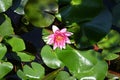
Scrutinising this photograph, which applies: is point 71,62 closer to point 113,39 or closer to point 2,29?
point 113,39

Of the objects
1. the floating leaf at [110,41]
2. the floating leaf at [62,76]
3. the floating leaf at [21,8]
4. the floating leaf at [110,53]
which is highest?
the floating leaf at [21,8]

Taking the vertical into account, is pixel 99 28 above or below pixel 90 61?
above

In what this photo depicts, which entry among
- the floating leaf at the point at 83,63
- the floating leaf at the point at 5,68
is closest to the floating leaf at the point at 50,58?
the floating leaf at the point at 83,63

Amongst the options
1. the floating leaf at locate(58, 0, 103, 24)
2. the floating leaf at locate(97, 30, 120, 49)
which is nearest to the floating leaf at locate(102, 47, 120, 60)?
the floating leaf at locate(97, 30, 120, 49)

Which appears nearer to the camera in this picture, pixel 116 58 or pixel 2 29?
pixel 2 29

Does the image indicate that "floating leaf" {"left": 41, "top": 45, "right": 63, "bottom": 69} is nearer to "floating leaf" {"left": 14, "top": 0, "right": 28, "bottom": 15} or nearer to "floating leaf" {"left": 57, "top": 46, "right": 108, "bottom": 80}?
"floating leaf" {"left": 57, "top": 46, "right": 108, "bottom": 80}

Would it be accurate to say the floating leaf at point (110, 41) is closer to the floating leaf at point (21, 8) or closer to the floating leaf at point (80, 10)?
the floating leaf at point (80, 10)

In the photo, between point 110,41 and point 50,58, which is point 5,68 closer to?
point 50,58

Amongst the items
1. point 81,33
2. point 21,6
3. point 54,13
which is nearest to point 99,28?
point 81,33
